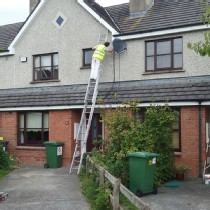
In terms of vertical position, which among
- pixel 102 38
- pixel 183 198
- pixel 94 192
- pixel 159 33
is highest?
pixel 102 38

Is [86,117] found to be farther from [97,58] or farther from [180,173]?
[180,173]

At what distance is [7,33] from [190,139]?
1270cm

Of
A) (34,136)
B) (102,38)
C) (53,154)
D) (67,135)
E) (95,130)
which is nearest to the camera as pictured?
(53,154)

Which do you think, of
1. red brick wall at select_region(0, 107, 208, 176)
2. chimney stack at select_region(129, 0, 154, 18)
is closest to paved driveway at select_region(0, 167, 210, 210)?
red brick wall at select_region(0, 107, 208, 176)

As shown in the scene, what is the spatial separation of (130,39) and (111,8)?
4297 millimetres

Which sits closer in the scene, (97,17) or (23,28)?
(97,17)

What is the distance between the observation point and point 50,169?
585 inches

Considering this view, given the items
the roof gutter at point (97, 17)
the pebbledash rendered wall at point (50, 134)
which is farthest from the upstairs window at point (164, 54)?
the pebbledash rendered wall at point (50, 134)

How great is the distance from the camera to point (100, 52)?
14.9 meters

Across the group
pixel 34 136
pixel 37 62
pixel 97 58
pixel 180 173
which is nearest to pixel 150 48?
pixel 97 58

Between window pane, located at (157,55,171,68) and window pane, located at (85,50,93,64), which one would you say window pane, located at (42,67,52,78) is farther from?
window pane, located at (157,55,171,68)

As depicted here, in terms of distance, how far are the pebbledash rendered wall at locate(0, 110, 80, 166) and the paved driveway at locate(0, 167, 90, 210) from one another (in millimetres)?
1648

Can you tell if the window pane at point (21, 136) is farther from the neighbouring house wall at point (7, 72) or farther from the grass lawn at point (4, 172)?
the grass lawn at point (4, 172)

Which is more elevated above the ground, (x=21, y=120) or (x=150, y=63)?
(x=150, y=63)
